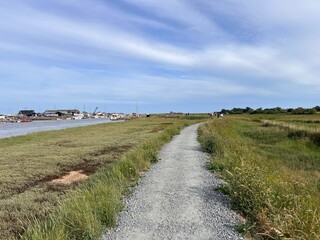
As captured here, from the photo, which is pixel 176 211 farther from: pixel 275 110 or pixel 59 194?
pixel 275 110

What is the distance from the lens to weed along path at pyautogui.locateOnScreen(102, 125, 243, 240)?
6.66m

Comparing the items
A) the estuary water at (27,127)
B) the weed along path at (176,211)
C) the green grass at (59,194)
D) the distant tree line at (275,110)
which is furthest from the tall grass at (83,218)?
the distant tree line at (275,110)

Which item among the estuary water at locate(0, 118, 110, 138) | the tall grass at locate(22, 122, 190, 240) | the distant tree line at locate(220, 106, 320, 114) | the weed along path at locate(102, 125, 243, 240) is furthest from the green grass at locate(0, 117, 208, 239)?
the distant tree line at locate(220, 106, 320, 114)

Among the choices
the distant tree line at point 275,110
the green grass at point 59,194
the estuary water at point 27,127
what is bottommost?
the estuary water at point 27,127

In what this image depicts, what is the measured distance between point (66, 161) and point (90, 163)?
1.76m

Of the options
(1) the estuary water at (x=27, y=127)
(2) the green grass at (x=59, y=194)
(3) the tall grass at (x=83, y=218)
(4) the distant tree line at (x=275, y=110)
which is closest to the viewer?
(3) the tall grass at (x=83, y=218)

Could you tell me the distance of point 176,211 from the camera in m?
7.96

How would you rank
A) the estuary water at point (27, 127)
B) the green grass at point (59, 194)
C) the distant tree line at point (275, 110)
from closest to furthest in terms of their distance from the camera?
the green grass at point (59, 194) < the estuary water at point (27, 127) < the distant tree line at point (275, 110)

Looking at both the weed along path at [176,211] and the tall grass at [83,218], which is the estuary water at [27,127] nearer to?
the weed along path at [176,211]

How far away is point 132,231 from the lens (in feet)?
22.5

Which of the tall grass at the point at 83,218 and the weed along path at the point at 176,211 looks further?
the weed along path at the point at 176,211

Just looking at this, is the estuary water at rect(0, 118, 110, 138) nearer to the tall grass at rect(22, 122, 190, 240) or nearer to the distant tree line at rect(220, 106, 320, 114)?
the tall grass at rect(22, 122, 190, 240)

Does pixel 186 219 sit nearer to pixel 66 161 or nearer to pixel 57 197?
pixel 57 197

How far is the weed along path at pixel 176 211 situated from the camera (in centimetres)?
666
